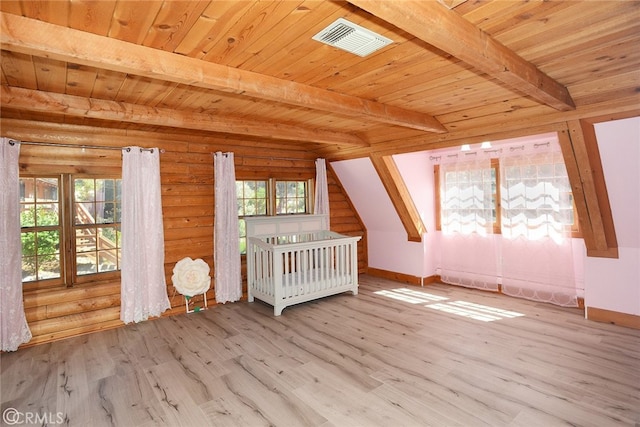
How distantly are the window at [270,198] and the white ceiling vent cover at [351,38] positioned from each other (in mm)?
3297

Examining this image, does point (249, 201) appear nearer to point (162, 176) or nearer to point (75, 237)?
point (162, 176)

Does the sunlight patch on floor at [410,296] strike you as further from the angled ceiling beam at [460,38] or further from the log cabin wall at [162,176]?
the angled ceiling beam at [460,38]

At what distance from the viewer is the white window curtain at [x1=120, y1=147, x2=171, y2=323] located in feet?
12.4

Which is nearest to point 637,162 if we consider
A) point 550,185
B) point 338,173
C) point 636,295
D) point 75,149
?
point 550,185

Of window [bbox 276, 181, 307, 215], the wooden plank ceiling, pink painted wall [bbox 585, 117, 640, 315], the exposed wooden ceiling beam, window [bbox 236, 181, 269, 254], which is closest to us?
the wooden plank ceiling

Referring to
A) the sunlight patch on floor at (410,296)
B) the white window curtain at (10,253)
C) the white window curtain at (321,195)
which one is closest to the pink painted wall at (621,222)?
the sunlight patch on floor at (410,296)

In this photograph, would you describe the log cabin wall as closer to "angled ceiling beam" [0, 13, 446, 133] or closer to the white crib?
the white crib

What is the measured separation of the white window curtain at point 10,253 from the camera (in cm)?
313

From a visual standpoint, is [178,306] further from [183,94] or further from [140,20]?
[140,20]

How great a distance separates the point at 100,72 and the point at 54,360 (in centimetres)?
256

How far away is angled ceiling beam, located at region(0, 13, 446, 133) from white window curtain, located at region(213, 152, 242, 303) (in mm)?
2225

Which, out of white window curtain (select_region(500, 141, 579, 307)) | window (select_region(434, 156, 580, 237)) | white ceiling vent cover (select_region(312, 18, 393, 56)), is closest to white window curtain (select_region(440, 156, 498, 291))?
window (select_region(434, 156, 580, 237))

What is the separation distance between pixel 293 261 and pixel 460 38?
3264 mm

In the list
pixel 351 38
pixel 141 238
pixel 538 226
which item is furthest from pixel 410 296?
pixel 351 38
